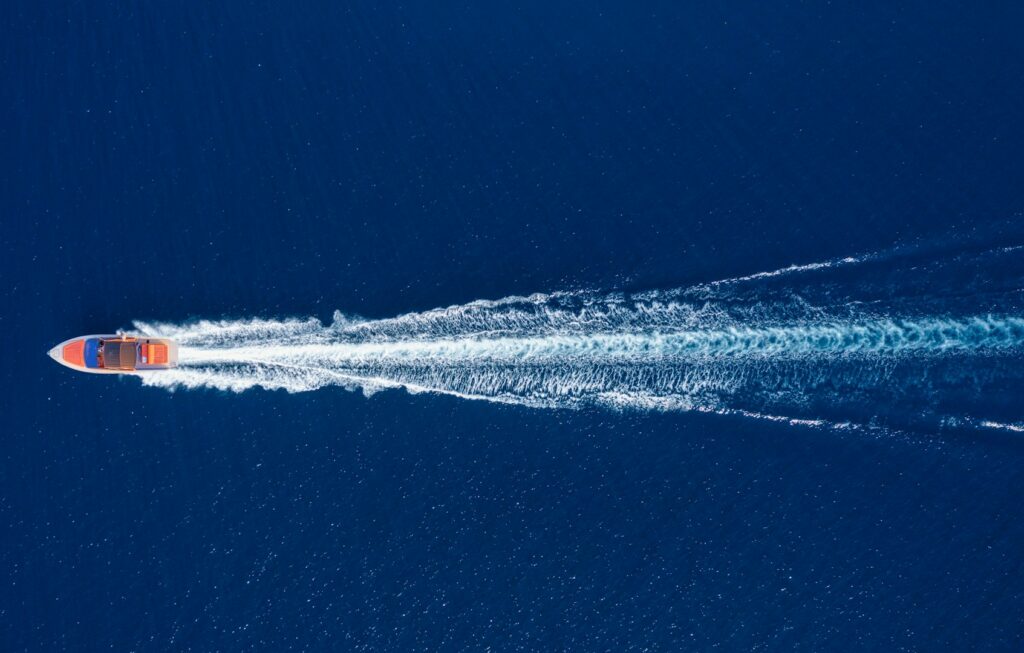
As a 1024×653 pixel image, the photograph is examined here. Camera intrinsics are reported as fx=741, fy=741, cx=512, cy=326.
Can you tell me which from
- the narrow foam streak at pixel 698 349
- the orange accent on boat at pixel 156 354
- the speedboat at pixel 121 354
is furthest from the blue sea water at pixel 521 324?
the orange accent on boat at pixel 156 354

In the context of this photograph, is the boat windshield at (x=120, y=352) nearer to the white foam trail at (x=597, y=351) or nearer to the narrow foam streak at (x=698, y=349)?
the white foam trail at (x=597, y=351)

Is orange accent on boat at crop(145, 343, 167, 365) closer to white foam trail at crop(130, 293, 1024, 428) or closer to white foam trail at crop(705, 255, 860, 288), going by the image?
white foam trail at crop(130, 293, 1024, 428)

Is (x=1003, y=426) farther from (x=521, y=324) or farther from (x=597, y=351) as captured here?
(x=521, y=324)

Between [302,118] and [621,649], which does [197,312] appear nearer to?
[302,118]

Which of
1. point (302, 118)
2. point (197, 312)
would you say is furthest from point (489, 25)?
point (197, 312)

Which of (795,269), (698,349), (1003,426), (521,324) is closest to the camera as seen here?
(1003,426)

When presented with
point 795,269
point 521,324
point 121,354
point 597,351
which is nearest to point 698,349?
point 597,351
